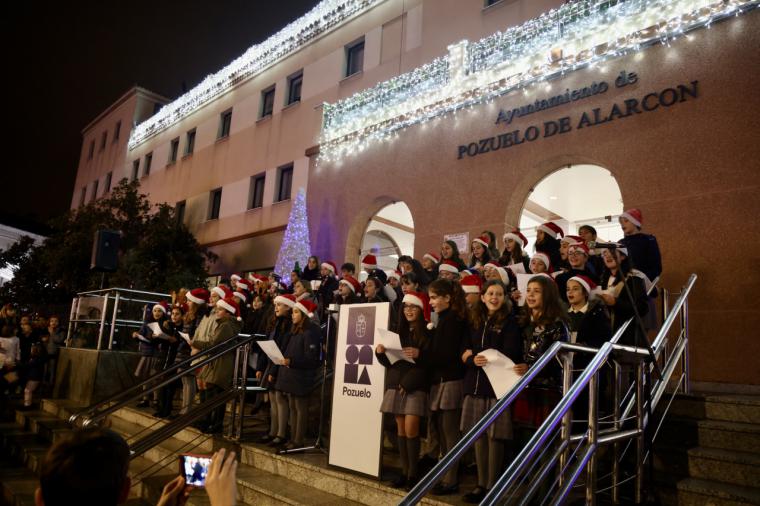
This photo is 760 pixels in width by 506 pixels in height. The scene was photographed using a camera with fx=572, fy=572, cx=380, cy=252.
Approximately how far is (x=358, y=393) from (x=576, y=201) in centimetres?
995

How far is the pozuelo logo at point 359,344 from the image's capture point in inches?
220

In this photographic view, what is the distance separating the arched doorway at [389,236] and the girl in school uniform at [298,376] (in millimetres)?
9702

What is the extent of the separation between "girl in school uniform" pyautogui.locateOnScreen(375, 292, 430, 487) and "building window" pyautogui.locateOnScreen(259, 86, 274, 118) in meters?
17.1

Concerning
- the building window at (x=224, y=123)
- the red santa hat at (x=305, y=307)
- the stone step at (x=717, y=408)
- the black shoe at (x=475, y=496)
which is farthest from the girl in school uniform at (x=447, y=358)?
the building window at (x=224, y=123)

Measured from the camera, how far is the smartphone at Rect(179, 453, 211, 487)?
2266mm

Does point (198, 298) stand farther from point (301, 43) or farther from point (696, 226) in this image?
point (301, 43)

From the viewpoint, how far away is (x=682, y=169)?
8.66 meters

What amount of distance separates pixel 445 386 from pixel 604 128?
6.65 m

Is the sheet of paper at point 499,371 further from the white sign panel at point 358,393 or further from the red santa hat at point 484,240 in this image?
the red santa hat at point 484,240

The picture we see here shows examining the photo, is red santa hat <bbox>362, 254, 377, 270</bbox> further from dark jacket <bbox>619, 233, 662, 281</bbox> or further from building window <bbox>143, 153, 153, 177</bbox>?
building window <bbox>143, 153, 153, 177</bbox>

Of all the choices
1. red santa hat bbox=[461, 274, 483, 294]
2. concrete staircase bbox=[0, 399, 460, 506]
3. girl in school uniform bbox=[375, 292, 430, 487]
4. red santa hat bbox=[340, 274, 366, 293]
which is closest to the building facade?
red santa hat bbox=[340, 274, 366, 293]

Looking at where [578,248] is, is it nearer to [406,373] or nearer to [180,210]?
[406,373]

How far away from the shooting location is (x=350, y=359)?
Result: 5746 millimetres

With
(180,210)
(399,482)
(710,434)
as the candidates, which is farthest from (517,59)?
(180,210)
